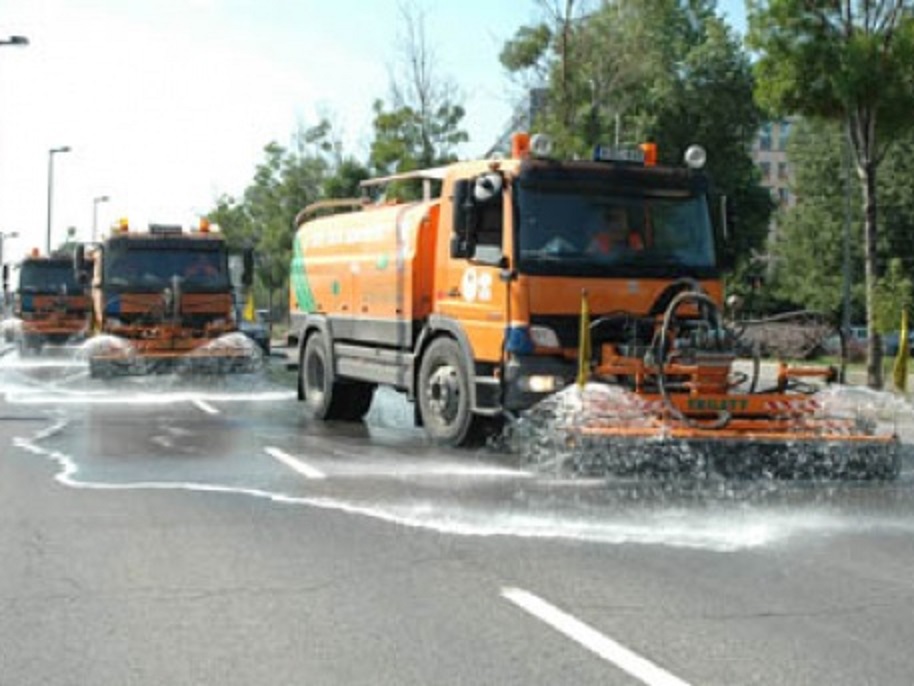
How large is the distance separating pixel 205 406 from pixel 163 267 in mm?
5453

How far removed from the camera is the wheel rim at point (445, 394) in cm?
1251

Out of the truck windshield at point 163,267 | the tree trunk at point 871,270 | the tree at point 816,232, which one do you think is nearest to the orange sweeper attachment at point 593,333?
the tree trunk at point 871,270

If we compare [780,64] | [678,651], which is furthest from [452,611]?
[780,64]

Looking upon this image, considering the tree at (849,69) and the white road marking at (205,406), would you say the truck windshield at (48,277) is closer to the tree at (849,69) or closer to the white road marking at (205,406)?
the white road marking at (205,406)

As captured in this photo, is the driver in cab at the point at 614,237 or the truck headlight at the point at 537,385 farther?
the driver in cab at the point at 614,237

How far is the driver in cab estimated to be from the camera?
12.0 metres

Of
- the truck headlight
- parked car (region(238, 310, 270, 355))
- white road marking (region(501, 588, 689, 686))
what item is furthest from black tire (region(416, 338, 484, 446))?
parked car (region(238, 310, 270, 355))

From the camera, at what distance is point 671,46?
53.0 meters

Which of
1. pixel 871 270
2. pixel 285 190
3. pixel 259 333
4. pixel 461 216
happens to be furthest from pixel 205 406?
pixel 285 190

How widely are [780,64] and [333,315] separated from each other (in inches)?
281

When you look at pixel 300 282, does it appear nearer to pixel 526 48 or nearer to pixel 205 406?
pixel 205 406

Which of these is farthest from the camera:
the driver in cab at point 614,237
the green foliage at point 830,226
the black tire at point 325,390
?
the green foliage at point 830,226

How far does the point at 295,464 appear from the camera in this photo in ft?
37.8

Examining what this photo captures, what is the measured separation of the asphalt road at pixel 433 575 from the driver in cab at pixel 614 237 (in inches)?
84.1
